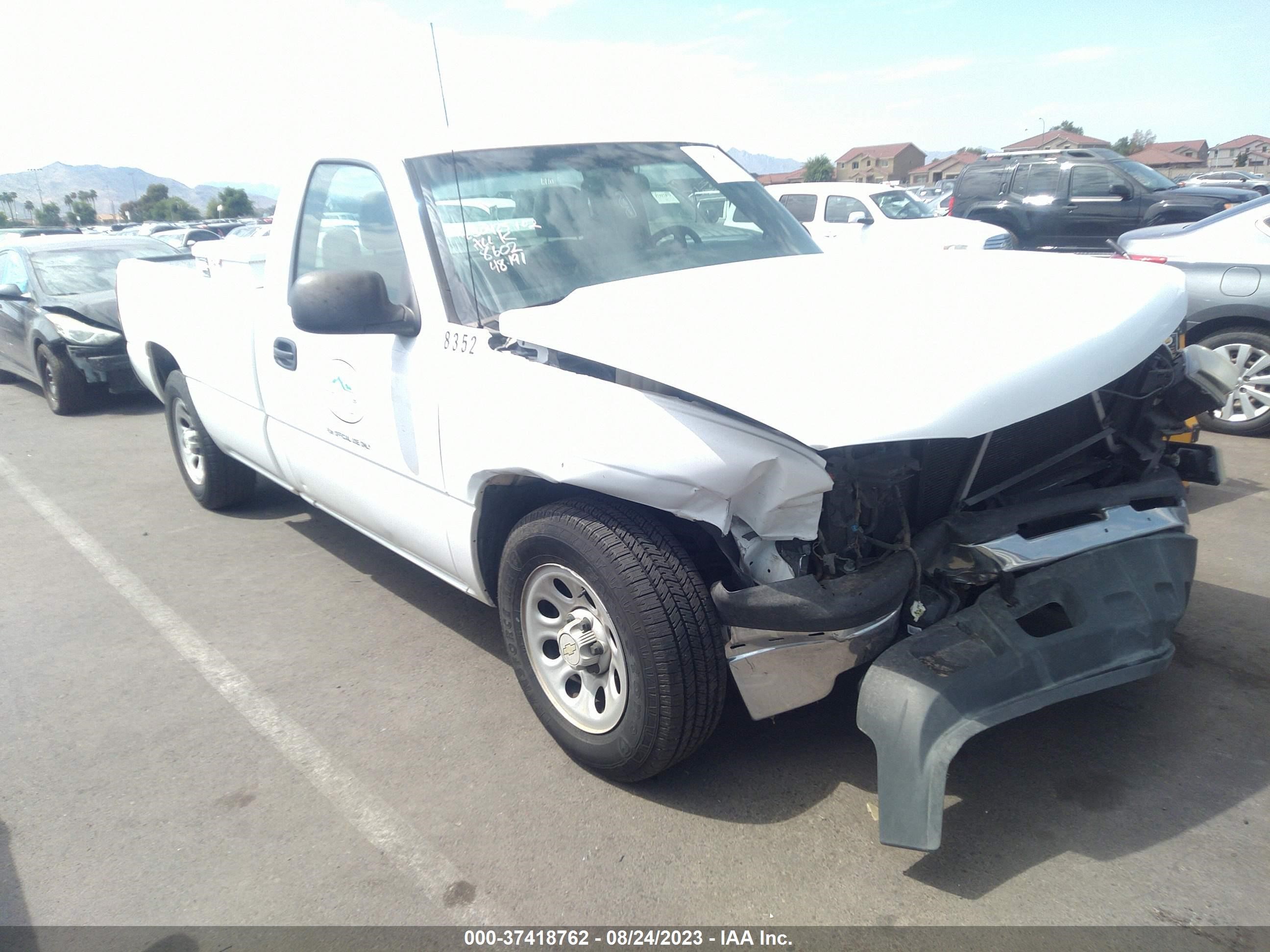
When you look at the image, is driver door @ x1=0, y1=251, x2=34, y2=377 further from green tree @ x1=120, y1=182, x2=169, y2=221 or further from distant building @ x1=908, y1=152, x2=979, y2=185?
distant building @ x1=908, y1=152, x2=979, y2=185

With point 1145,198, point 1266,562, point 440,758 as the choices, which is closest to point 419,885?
point 440,758

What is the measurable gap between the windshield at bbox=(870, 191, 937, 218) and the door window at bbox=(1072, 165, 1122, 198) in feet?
6.71

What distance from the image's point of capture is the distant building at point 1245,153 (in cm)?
7000

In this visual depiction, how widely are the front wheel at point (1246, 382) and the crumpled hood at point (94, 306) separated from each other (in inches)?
369

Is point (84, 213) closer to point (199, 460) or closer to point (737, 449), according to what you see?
point (199, 460)

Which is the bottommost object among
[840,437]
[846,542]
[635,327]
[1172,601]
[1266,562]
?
[1266,562]

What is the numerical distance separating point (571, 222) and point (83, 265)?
846 cm

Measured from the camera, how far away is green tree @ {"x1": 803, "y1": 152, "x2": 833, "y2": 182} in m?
65.2

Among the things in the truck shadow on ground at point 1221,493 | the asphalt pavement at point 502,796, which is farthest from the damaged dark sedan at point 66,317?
the truck shadow on ground at point 1221,493

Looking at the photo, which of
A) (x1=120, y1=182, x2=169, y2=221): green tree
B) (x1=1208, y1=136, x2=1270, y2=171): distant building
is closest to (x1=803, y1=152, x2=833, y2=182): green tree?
(x1=1208, y1=136, x2=1270, y2=171): distant building

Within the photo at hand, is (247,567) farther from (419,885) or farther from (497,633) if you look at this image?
(419,885)

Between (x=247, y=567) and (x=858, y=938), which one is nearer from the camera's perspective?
(x=858, y=938)

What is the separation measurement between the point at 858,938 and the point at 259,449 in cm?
354

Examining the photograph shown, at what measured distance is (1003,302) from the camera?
2.68 metres
